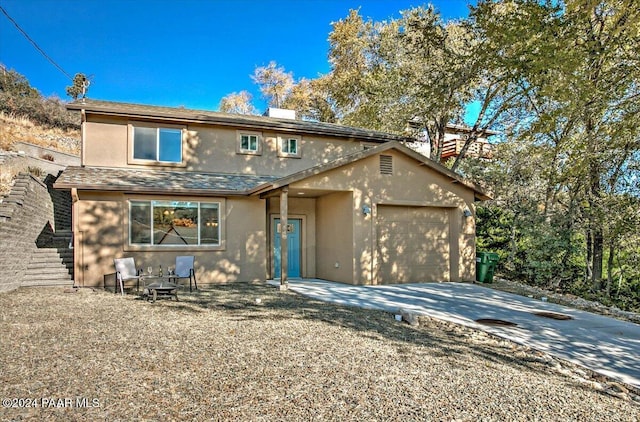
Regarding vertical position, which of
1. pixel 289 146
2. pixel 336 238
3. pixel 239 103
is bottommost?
pixel 336 238

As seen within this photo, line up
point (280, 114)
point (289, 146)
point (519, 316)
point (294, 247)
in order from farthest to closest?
point (280, 114) < point (289, 146) < point (294, 247) < point (519, 316)

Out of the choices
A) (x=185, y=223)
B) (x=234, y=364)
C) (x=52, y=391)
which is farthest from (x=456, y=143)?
(x=52, y=391)

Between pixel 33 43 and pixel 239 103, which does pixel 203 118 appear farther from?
pixel 239 103

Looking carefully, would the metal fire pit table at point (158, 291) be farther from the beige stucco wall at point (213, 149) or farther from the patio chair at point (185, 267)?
the beige stucco wall at point (213, 149)

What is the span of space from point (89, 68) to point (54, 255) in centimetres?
1348

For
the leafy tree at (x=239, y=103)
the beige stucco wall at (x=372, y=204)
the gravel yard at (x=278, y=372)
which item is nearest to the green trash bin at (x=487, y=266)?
the beige stucco wall at (x=372, y=204)

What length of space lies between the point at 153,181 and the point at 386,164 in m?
6.83

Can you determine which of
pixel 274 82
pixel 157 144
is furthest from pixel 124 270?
pixel 274 82

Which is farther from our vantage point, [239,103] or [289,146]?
[239,103]

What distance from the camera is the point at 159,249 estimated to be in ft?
39.9

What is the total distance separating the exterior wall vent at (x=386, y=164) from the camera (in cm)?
1291

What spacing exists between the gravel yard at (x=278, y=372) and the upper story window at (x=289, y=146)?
8033 mm

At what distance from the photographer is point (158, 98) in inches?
939

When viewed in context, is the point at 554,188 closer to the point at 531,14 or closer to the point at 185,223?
the point at 531,14
